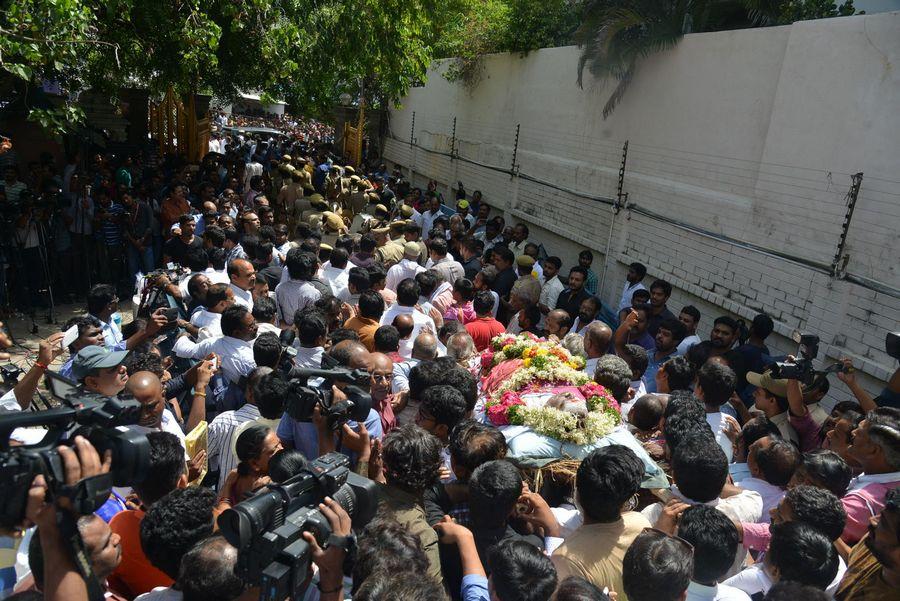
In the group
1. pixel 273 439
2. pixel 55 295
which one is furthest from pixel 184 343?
pixel 55 295

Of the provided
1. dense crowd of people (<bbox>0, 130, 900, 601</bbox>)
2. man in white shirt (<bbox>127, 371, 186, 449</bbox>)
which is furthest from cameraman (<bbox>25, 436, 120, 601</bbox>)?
man in white shirt (<bbox>127, 371, 186, 449</bbox>)

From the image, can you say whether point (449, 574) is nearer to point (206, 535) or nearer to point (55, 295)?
point (206, 535)

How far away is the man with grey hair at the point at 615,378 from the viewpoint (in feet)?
15.8

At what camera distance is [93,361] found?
12.1 ft

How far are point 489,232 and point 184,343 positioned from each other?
630cm

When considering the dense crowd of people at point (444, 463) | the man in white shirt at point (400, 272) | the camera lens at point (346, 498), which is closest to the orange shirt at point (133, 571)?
the dense crowd of people at point (444, 463)

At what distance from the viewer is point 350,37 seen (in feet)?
34.1

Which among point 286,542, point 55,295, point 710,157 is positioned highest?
point 710,157

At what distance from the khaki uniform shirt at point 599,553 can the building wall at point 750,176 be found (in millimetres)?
3981

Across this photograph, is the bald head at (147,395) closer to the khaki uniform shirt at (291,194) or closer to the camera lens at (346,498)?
the camera lens at (346,498)

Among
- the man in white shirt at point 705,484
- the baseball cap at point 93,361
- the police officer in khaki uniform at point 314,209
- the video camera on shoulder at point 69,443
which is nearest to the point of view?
the video camera on shoulder at point 69,443

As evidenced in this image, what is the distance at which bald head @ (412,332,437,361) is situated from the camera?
5098 mm

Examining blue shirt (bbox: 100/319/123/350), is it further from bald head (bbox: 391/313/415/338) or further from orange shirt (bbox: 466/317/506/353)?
orange shirt (bbox: 466/317/506/353)

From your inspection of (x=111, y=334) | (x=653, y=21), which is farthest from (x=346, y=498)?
(x=653, y=21)
